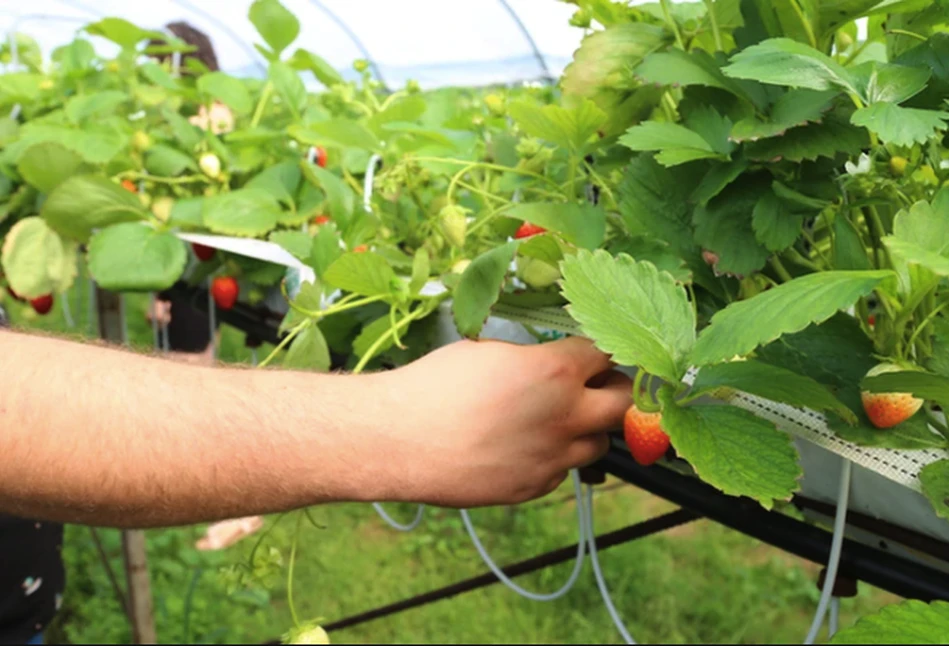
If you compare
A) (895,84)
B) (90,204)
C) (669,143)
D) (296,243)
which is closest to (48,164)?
(90,204)

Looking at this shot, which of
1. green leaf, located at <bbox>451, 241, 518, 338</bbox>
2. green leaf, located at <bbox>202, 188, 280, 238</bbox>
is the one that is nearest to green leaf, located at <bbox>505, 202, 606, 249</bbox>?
green leaf, located at <bbox>451, 241, 518, 338</bbox>

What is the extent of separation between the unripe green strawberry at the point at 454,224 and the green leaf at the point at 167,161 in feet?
1.75

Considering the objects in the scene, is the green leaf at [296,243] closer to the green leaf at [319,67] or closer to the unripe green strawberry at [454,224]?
the unripe green strawberry at [454,224]

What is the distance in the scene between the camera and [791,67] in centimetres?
37

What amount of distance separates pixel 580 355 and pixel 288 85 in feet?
2.26

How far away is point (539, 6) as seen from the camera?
14.6ft

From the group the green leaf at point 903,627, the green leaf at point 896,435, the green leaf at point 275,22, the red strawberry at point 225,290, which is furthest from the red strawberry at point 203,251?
the green leaf at point 903,627

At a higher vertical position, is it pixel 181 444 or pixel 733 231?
pixel 733 231

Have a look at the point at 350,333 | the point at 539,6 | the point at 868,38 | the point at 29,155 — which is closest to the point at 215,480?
the point at 350,333

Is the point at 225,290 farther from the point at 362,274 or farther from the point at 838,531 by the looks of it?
the point at 838,531

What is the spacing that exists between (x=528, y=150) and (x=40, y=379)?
38 centimetres

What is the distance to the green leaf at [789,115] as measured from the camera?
16.1 inches

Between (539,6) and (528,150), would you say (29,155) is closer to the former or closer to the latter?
(528,150)

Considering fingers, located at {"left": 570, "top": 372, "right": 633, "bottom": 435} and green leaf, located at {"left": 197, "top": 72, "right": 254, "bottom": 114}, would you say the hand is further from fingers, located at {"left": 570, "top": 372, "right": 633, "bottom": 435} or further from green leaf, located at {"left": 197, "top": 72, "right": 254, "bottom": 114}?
green leaf, located at {"left": 197, "top": 72, "right": 254, "bottom": 114}
